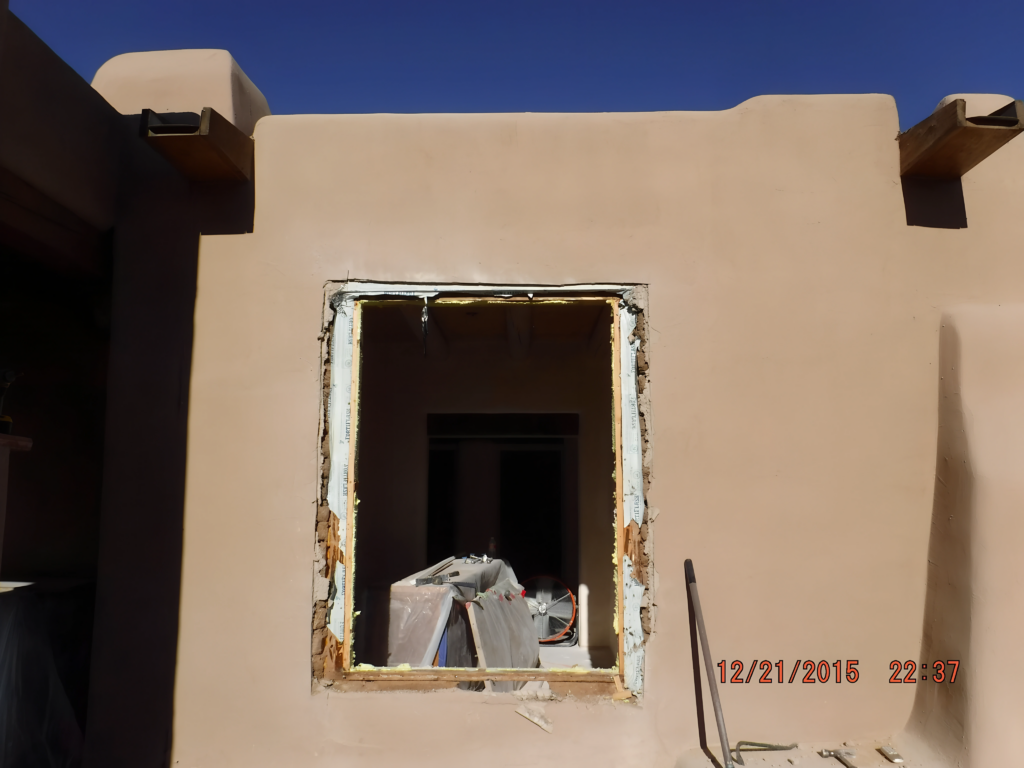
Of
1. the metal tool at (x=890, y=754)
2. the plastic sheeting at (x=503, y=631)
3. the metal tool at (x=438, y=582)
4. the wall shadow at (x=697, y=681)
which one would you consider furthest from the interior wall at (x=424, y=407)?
the metal tool at (x=890, y=754)

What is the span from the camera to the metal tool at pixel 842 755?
2.62 metres

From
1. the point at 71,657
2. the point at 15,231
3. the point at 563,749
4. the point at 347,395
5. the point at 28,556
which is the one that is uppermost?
the point at 15,231

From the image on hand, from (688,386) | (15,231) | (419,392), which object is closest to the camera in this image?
(15,231)

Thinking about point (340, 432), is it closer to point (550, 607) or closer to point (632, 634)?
point (632, 634)

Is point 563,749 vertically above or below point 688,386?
below

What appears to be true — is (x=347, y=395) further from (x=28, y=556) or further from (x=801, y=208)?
(x=801, y=208)

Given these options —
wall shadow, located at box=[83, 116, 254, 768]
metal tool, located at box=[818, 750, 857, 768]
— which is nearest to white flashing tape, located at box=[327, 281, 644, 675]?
wall shadow, located at box=[83, 116, 254, 768]

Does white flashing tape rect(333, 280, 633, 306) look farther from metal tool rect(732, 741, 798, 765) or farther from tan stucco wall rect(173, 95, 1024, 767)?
metal tool rect(732, 741, 798, 765)

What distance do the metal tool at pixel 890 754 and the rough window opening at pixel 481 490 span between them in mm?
1026

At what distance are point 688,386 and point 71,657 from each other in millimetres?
3244

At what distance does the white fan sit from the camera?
5945 mm

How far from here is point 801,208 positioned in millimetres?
3049

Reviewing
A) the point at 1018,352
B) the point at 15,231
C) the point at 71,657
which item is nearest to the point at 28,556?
the point at 71,657
